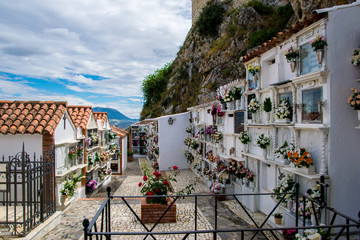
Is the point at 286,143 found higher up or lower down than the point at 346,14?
lower down

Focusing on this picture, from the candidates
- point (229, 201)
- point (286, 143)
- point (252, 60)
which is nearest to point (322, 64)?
point (286, 143)

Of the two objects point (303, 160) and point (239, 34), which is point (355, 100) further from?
point (239, 34)

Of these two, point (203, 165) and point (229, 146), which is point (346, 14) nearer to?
point (229, 146)

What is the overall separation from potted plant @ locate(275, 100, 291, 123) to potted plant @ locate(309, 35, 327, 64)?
2.02 m

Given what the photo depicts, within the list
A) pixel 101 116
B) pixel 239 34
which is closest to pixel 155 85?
pixel 239 34

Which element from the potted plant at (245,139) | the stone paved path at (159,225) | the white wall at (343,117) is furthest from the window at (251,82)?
the stone paved path at (159,225)

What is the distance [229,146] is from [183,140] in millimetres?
10820

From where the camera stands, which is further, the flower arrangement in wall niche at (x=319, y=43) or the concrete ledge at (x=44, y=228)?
the concrete ledge at (x=44, y=228)

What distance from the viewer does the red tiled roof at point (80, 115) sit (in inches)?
587

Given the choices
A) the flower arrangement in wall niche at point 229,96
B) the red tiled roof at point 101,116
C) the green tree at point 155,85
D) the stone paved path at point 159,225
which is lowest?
the stone paved path at point 159,225

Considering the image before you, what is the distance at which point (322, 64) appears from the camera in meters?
7.02

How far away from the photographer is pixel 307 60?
25.6ft

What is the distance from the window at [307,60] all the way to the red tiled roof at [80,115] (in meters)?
11.8

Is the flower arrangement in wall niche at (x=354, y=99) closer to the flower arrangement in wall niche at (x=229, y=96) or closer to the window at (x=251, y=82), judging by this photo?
the window at (x=251, y=82)
